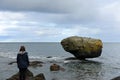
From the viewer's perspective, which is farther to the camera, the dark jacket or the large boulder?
the large boulder

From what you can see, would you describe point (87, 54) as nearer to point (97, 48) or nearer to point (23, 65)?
point (97, 48)

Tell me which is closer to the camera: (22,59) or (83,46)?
(22,59)

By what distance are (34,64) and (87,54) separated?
34.4 ft

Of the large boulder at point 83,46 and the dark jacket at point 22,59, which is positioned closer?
the dark jacket at point 22,59

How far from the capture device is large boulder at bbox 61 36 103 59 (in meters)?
59.7

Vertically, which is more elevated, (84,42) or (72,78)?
(84,42)

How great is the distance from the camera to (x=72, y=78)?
39719 mm

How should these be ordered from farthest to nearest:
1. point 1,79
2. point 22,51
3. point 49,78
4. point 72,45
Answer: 1. point 72,45
2. point 49,78
3. point 1,79
4. point 22,51

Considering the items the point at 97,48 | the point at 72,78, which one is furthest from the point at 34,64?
the point at 72,78

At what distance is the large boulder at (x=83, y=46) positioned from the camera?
5972cm

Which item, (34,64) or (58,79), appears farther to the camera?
(34,64)

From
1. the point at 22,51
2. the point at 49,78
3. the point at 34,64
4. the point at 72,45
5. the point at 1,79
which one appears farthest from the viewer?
the point at 72,45

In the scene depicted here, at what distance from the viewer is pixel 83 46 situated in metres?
59.8

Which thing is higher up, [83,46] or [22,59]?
[83,46]
